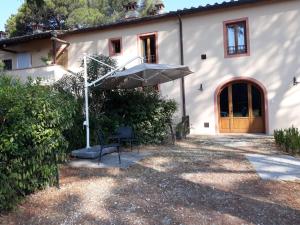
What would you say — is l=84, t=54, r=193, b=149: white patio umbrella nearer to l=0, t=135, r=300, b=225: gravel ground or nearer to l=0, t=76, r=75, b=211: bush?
l=0, t=135, r=300, b=225: gravel ground

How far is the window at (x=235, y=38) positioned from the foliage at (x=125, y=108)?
513 cm

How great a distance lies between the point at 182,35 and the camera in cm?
1565

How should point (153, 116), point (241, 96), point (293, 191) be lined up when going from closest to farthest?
point (293, 191) → point (153, 116) → point (241, 96)

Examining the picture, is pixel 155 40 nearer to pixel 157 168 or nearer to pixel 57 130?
pixel 157 168

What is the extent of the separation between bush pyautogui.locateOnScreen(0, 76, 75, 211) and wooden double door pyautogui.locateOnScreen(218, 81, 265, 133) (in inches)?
409

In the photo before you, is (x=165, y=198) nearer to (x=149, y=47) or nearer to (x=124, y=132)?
(x=124, y=132)

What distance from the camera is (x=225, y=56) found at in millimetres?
14852

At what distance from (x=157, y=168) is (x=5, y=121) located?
3292mm

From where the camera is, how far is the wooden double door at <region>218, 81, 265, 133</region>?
14.8 metres

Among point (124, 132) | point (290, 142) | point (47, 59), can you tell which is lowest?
point (290, 142)

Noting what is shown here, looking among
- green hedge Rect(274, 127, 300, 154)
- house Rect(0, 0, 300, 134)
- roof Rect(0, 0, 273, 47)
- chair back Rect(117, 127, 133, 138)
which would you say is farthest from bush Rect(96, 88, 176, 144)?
roof Rect(0, 0, 273, 47)

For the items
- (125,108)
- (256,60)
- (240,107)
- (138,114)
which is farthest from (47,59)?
(256,60)

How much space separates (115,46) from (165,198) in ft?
43.1

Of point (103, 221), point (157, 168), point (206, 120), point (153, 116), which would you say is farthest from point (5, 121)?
point (206, 120)
